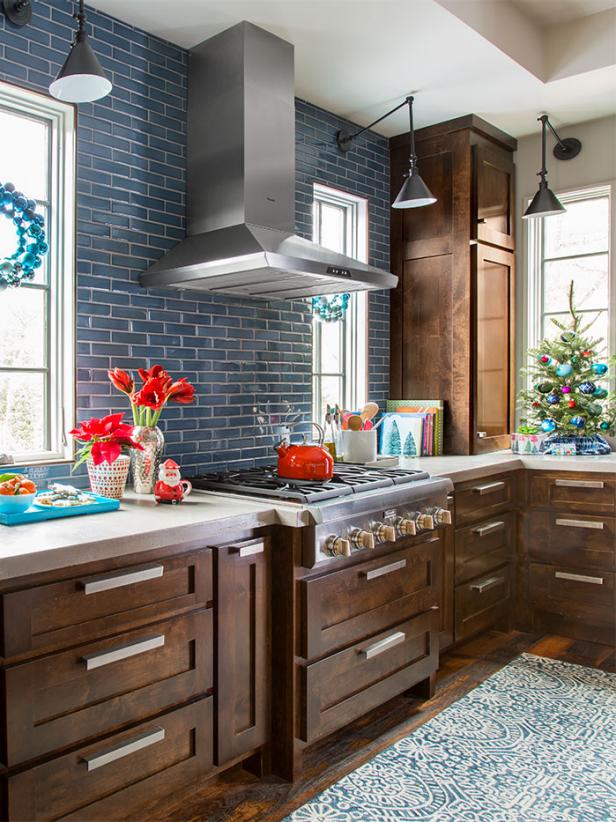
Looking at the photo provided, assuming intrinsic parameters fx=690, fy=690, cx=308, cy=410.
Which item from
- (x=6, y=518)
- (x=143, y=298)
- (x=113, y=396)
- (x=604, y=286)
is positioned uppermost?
(x=604, y=286)

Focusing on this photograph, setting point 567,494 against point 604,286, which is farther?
point 604,286

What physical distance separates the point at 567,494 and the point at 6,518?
2.65 m

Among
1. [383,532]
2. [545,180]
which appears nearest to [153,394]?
[383,532]

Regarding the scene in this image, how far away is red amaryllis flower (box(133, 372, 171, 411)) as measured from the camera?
2.53 metres

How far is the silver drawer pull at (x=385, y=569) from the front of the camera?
2.52m

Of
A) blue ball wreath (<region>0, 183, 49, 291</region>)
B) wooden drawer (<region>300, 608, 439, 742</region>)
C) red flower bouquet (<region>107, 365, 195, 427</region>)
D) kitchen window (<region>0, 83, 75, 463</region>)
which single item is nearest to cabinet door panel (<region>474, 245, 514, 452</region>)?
wooden drawer (<region>300, 608, 439, 742</region>)

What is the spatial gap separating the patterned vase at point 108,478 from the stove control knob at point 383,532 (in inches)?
36.2

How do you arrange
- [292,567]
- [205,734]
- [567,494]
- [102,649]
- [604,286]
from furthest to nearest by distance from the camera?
[604,286] → [567,494] → [292,567] → [205,734] → [102,649]

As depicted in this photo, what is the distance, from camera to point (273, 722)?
2.30 metres

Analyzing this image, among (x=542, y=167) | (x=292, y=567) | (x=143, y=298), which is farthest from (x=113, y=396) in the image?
(x=542, y=167)

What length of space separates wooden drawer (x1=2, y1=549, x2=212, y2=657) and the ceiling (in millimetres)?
2093

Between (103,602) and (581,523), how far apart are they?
8.21ft

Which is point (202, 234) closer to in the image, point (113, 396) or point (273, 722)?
point (113, 396)

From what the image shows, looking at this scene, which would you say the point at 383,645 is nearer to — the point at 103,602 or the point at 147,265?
A: the point at 103,602
